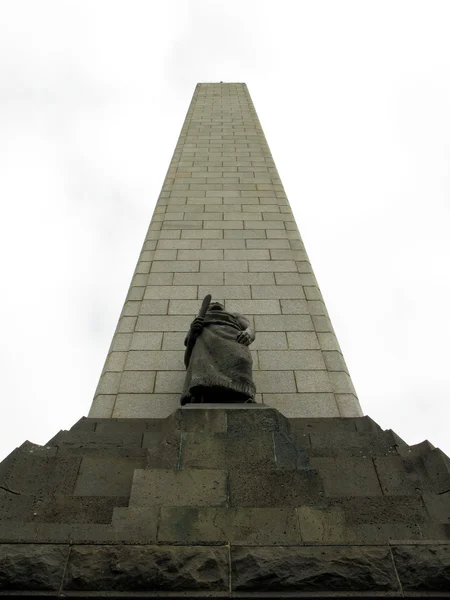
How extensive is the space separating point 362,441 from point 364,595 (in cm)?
227

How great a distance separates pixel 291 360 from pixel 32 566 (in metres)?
4.96

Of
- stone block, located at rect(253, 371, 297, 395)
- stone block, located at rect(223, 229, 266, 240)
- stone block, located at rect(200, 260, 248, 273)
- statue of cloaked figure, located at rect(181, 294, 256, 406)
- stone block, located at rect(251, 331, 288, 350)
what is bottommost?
statue of cloaked figure, located at rect(181, 294, 256, 406)

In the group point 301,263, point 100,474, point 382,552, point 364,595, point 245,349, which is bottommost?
point 364,595

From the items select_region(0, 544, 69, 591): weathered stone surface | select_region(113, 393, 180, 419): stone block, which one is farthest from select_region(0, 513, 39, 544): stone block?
select_region(113, 393, 180, 419): stone block

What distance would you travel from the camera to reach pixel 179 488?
4227 millimetres

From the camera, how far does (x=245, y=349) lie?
6125mm

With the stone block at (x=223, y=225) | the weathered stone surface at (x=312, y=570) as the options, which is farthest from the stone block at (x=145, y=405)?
the stone block at (x=223, y=225)

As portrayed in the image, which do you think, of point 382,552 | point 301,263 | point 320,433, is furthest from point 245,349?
point 301,263

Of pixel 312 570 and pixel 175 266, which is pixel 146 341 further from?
pixel 312 570

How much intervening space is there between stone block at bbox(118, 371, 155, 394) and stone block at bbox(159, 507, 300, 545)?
329 cm

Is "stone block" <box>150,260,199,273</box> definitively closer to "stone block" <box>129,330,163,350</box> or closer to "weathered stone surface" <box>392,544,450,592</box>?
"stone block" <box>129,330,163,350</box>

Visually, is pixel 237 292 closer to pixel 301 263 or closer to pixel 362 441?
pixel 301 263

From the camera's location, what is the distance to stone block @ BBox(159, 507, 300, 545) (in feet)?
12.3

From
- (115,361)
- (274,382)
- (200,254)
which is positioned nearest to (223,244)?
(200,254)
